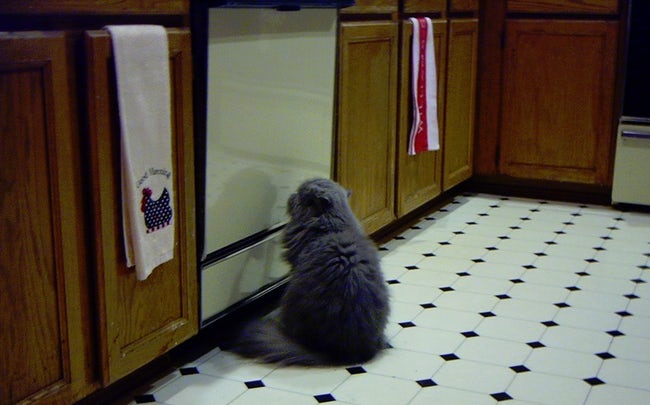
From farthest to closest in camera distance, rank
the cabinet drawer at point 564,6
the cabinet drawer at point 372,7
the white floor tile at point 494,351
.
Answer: the cabinet drawer at point 564,6
the cabinet drawer at point 372,7
the white floor tile at point 494,351

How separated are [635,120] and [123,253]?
3.71 m

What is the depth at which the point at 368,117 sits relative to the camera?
406 centimetres

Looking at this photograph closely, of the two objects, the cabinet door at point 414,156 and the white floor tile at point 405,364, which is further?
the cabinet door at point 414,156

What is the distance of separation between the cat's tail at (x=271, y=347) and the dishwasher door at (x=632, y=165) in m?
2.92

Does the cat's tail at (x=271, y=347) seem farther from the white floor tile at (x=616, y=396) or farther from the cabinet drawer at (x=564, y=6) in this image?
the cabinet drawer at (x=564, y=6)

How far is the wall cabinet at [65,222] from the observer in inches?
83.4

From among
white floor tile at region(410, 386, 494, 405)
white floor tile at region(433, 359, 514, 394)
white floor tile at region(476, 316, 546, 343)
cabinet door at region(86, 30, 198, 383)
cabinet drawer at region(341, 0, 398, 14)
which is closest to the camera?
cabinet door at region(86, 30, 198, 383)

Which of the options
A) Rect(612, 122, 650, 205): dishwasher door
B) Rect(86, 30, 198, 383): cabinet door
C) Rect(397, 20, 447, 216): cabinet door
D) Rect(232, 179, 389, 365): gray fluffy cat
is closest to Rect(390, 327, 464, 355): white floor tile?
Rect(232, 179, 389, 365): gray fluffy cat

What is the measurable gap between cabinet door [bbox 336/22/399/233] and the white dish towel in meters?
1.28

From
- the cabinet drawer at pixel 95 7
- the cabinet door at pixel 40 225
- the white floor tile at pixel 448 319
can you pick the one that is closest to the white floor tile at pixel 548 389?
the white floor tile at pixel 448 319

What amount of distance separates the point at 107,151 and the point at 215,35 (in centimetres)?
59

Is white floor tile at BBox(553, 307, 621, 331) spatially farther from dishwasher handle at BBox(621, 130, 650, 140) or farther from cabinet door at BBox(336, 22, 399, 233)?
dishwasher handle at BBox(621, 130, 650, 140)

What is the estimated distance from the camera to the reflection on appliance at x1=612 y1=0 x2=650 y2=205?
5.07 meters

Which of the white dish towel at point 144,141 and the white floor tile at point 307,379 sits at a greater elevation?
the white dish towel at point 144,141
